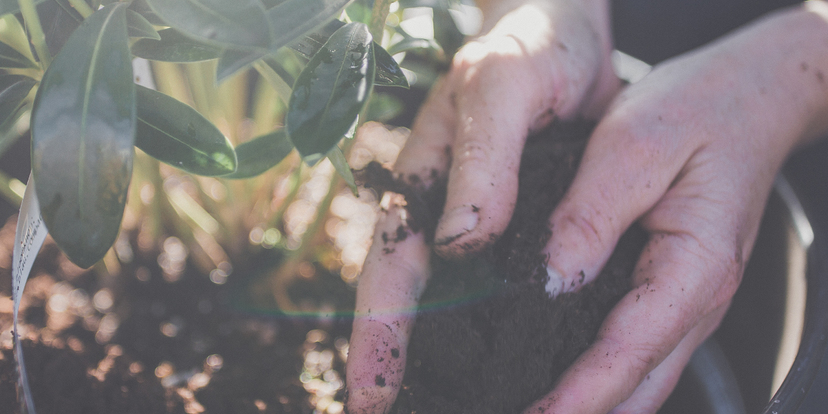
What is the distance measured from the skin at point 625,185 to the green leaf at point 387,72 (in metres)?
0.20

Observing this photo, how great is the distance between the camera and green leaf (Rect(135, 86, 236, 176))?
536 mm

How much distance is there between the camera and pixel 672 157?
740 millimetres

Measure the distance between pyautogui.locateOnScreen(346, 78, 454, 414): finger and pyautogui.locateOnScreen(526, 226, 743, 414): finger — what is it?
0.22 metres

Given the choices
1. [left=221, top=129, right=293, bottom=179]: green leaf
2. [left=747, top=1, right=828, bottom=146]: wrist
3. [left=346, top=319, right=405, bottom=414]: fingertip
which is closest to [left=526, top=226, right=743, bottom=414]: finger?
[left=346, top=319, right=405, bottom=414]: fingertip

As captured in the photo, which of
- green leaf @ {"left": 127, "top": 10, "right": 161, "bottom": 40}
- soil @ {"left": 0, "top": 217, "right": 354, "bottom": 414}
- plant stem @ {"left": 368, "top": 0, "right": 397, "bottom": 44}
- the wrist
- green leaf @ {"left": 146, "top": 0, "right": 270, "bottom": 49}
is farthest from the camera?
the wrist

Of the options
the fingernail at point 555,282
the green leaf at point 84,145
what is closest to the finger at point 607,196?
the fingernail at point 555,282

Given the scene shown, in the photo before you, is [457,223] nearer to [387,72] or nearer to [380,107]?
[387,72]

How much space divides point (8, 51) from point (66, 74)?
22cm

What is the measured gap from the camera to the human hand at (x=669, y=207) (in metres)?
0.65

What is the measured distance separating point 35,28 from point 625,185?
0.80m

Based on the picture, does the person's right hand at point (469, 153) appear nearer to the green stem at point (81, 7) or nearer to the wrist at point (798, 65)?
the wrist at point (798, 65)

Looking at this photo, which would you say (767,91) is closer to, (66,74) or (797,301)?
(797,301)

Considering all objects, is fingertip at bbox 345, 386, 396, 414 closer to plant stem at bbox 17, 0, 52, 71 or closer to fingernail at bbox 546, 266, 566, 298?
fingernail at bbox 546, 266, 566, 298

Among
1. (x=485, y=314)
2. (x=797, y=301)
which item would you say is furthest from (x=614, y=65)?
(x=485, y=314)
